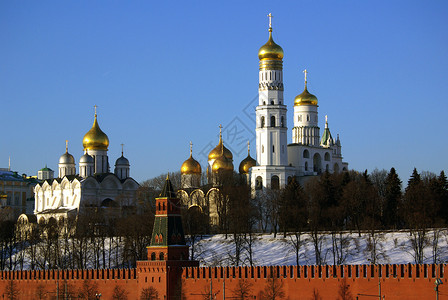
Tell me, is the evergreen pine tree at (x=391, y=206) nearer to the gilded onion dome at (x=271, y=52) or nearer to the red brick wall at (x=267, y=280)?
the gilded onion dome at (x=271, y=52)

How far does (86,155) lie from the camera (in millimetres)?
74750

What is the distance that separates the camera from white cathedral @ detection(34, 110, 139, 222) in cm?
7288

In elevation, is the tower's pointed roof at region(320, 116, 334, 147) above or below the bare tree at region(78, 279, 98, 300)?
above

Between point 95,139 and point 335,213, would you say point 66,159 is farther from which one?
point 335,213

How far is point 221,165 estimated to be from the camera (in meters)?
72.6

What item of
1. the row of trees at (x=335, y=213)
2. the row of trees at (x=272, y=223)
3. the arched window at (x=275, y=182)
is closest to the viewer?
the row of trees at (x=335, y=213)

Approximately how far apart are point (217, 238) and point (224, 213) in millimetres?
3716

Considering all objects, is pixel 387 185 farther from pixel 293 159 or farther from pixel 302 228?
pixel 293 159

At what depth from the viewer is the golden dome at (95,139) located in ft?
246

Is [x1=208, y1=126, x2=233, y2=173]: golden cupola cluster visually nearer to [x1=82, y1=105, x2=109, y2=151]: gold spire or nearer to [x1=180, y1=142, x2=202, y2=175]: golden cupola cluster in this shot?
[x1=180, y1=142, x2=202, y2=175]: golden cupola cluster

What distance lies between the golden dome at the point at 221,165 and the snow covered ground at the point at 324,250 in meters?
13.2

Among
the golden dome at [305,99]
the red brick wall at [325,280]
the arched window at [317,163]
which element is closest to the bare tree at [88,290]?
the red brick wall at [325,280]

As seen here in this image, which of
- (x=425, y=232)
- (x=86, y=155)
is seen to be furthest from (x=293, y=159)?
(x=425, y=232)

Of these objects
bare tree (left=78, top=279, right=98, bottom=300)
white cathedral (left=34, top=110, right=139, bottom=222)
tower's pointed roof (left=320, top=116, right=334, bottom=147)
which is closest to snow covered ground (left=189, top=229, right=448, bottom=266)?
bare tree (left=78, top=279, right=98, bottom=300)
